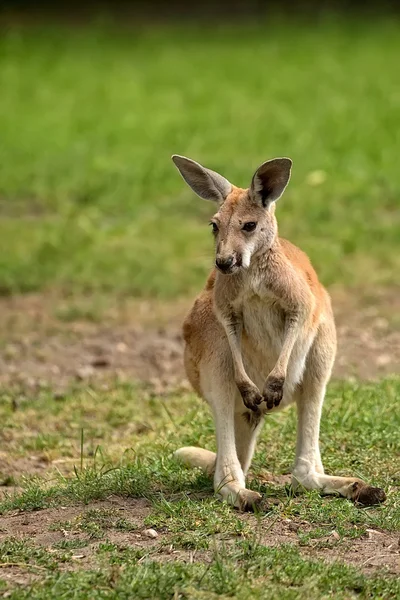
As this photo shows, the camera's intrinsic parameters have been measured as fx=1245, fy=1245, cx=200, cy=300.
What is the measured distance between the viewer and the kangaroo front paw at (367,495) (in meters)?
4.64

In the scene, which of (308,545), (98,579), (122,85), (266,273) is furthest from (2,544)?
(122,85)

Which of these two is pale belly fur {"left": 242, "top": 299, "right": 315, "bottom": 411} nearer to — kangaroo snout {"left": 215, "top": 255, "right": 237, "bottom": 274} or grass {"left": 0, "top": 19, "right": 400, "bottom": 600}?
kangaroo snout {"left": 215, "top": 255, "right": 237, "bottom": 274}

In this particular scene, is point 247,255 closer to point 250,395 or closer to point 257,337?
point 257,337

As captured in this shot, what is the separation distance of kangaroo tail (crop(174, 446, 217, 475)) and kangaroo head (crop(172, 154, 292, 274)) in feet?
3.05

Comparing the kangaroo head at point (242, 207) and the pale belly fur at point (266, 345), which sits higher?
the kangaroo head at point (242, 207)

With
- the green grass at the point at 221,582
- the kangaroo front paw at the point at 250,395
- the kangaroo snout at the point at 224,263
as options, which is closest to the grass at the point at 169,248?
the green grass at the point at 221,582

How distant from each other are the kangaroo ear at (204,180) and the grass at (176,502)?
3.77 feet

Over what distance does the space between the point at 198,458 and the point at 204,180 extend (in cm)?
115

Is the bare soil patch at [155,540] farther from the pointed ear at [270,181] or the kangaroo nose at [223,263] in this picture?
the pointed ear at [270,181]

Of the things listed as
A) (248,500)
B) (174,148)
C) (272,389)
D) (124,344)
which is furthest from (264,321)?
(174,148)

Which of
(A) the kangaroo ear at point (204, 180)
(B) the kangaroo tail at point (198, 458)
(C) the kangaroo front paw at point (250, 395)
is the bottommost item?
(B) the kangaroo tail at point (198, 458)

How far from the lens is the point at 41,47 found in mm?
18781

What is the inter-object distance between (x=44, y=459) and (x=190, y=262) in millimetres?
3619

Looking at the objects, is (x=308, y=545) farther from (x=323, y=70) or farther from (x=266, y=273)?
(x=323, y=70)
